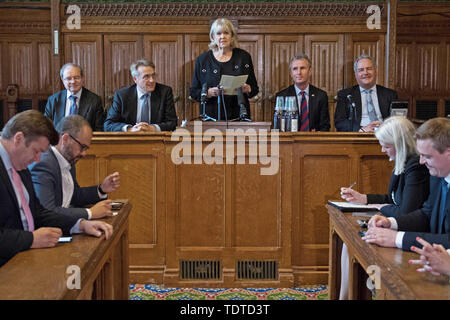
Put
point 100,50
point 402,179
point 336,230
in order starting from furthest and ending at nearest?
point 100,50, point 336,230, point 402,179

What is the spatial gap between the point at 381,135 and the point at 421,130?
0.52 meters

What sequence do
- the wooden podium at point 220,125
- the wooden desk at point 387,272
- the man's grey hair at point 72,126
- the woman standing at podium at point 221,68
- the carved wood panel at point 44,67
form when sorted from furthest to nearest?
the carved wood panel at point 44,67, the woman standing at podium at point 221,68, the wooden podium at point 220,125, the man's grey hair at point 72,126, the wooden desk at point 387,272

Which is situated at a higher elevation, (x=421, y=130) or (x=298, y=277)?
(x=421, y=130)

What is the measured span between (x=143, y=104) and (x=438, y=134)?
304 centimetres

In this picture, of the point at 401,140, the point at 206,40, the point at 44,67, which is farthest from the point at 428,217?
the point at 44,67

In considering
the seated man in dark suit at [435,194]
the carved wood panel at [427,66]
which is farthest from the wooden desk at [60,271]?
the carved wood panel at [427,66]

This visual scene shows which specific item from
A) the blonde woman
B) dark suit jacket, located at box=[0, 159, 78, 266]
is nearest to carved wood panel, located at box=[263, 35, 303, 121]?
the blonde woman

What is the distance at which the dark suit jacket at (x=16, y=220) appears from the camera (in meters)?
2.07

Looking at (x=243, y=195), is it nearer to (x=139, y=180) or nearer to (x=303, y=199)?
(x=303, y=199)

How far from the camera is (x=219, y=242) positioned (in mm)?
4055

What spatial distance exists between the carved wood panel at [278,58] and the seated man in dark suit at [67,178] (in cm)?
386

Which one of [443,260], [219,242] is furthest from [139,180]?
[443,260]

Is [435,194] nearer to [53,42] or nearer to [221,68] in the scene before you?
[221,68]

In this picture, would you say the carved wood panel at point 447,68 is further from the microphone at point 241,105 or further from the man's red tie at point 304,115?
the microphone at point 241,105
